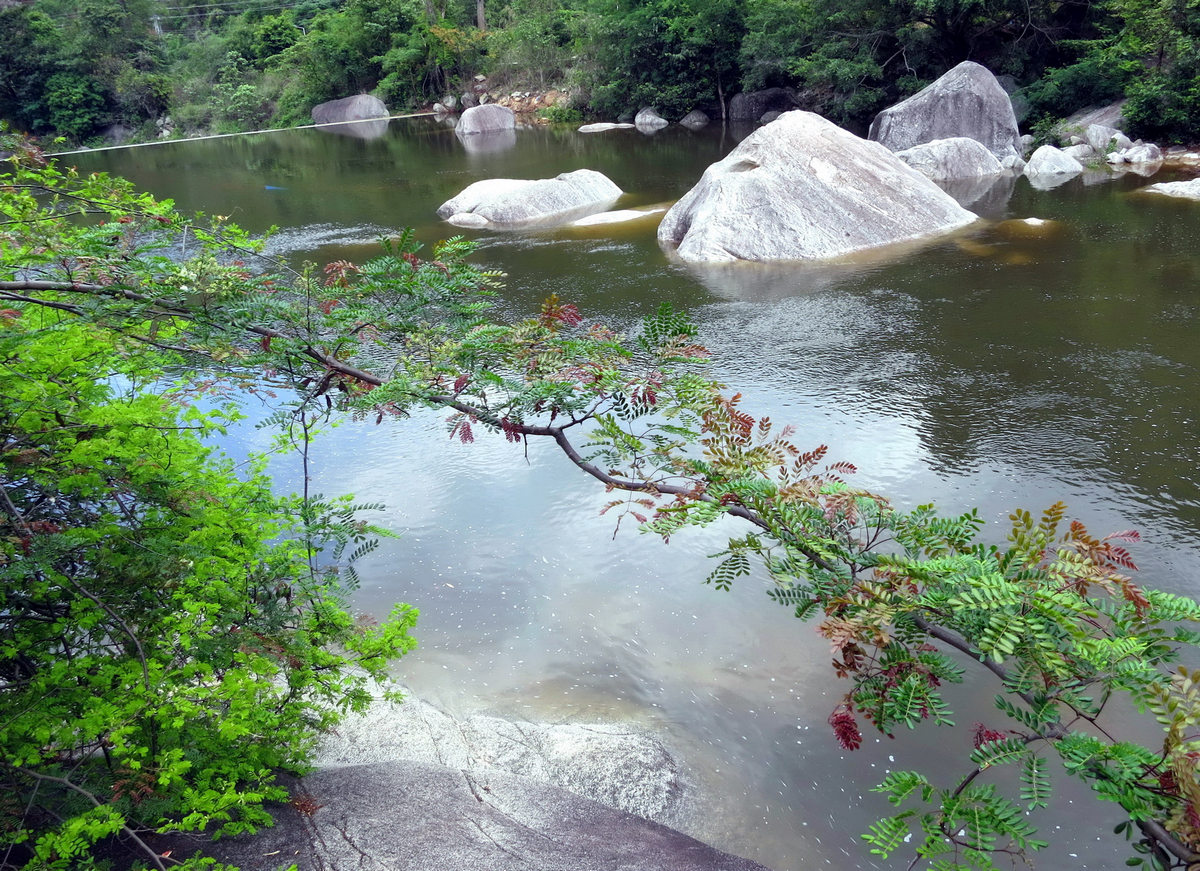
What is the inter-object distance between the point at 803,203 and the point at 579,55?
2998 centimetres

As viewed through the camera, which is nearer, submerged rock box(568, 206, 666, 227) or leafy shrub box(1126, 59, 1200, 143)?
submerged rock box(568, 206, 666, 227)

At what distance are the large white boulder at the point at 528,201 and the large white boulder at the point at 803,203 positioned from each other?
3.47 meters

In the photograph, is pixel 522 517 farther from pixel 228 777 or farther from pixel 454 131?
pixel 454 131

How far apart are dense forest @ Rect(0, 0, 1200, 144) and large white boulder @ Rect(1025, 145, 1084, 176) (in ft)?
9.90

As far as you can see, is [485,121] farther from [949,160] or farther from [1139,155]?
[1139,155]

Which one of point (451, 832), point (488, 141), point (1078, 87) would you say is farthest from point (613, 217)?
point (488, 141)

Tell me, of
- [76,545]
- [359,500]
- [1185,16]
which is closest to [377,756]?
[76,545]

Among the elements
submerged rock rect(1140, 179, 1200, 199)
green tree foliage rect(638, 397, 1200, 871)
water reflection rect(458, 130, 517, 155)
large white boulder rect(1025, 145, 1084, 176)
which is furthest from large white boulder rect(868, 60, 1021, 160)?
green tree foliage rect(638, 397, 1200, 871)

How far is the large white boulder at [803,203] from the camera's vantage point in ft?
42.8

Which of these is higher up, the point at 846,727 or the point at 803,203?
the point at 803,203

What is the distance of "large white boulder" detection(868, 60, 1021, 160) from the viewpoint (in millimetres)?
20953

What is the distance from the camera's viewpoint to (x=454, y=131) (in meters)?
36.6

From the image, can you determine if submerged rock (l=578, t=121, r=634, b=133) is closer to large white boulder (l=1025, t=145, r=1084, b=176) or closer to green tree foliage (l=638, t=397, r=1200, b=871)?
large white boulder (l=1025, t=145, r=1084, b=176)

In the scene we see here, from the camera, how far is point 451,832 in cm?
355
